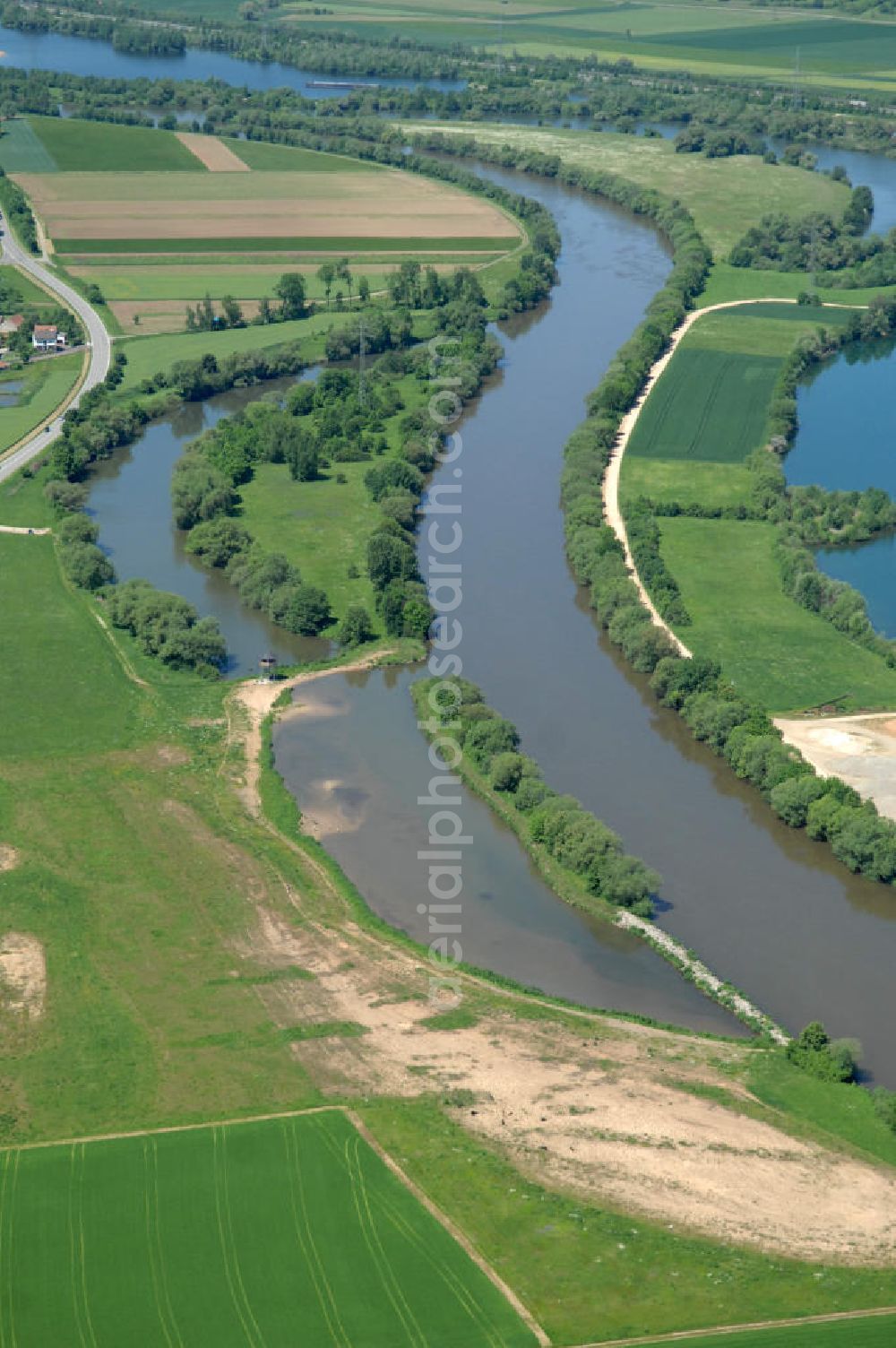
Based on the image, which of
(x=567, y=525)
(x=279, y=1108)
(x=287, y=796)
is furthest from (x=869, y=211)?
(x=279, y=1108)

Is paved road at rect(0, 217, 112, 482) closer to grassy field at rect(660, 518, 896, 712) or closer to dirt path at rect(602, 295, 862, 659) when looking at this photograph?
dirt path at rect(602, 295, 862, 659)

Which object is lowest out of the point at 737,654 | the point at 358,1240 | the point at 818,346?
the point at 358,1240

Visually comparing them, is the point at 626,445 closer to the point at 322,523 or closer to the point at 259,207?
the point at 322,523

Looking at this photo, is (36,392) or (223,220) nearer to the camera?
(36,392)

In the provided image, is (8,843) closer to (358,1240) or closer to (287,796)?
(287,796)

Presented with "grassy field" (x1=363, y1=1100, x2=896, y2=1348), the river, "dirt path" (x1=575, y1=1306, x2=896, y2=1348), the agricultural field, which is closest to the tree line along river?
"grassy field" (x1=363, y1=1100, x2=896, y2=1348)

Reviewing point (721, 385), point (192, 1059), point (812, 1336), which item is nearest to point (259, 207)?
point (721, 385)
